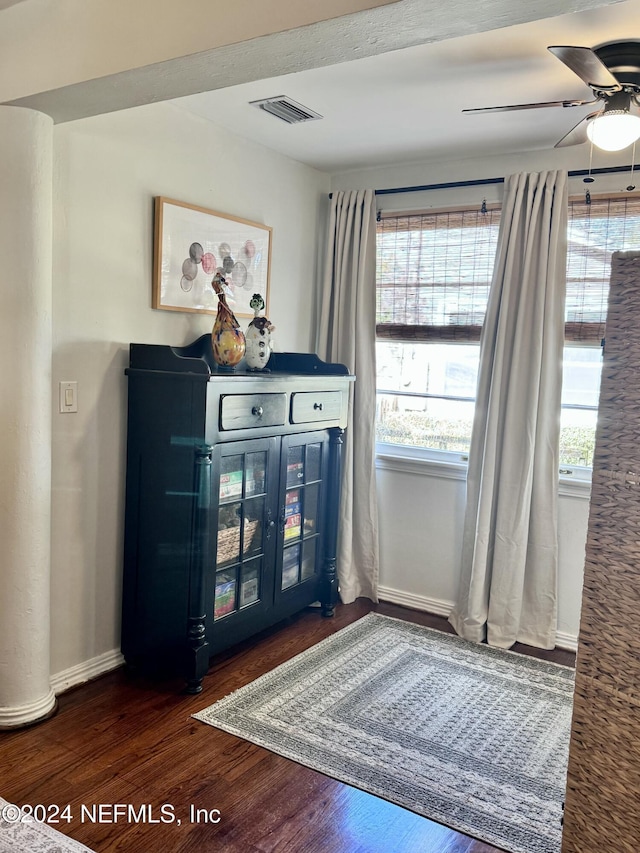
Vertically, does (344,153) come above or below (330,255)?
above

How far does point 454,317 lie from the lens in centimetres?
372

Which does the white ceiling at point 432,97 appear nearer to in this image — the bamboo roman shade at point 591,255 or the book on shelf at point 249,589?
the bamboo roman shade at point 591,255

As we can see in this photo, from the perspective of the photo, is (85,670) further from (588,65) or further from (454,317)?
(588,65)

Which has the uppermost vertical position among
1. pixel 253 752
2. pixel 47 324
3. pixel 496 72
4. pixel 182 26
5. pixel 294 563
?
pixel 496 72

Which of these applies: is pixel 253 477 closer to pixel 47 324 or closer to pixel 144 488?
pixel 144 488

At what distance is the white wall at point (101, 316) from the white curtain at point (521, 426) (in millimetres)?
1459

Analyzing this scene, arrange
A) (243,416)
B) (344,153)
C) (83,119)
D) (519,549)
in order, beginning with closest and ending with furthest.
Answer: (83,119) → (243,416) → (519,549) → (344,153)

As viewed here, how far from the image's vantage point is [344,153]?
3.63 metres

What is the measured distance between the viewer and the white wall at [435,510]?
341 centimetres

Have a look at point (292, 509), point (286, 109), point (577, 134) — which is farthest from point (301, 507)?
point (577, 134)

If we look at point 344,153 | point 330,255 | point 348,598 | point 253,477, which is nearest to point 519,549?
point 348,598

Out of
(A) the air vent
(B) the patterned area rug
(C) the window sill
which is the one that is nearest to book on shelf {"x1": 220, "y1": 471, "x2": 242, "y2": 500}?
(B) the patterned area rug

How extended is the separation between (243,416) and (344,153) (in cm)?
163

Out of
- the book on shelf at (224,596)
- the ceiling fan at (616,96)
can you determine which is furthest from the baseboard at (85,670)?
the ceiling fan at (616,96)
